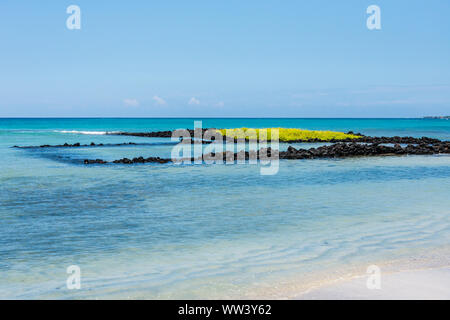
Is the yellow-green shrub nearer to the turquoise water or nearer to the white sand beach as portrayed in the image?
the turquoise water

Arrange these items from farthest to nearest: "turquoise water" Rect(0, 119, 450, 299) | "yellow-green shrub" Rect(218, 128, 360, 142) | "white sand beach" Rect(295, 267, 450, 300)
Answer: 1. "yellow-green shrub" Rect(218, 128, 360, 142)
2. "turquoise water" Rect(0, 119, 450, 299)
3. "white sand beach" Rect(295, 267, 450, 300)

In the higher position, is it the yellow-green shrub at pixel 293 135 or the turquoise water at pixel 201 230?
the yellow-green shrub at pixel 293 135

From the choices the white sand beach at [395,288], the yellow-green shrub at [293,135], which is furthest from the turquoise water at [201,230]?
the yellow-green shrub at [293,135]

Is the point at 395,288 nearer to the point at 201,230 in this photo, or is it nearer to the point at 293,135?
the point at 201,230

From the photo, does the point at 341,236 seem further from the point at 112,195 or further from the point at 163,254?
the point at 112,195

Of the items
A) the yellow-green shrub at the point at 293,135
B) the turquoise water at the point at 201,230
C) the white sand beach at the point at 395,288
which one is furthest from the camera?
the yellow-green shrub at the point at 293,135

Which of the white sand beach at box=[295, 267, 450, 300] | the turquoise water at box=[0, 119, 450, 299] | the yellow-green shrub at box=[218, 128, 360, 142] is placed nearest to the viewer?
the white sand beach at box=[295, 267, 450, 300]

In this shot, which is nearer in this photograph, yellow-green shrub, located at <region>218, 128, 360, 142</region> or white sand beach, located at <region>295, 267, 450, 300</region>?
white sand beach, located at <region>295, 267, 450, 300</region>

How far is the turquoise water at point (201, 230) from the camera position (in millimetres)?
6438

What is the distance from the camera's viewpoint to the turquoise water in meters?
6.44

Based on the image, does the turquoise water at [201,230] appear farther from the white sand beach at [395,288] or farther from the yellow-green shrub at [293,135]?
the yellow-green shrub at [293,135]

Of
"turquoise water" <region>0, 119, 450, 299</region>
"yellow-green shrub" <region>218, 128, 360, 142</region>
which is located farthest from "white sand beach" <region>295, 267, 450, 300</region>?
"yellow-green shrub" <region>218, 128, 360, 142</region>

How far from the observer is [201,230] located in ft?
30.2
